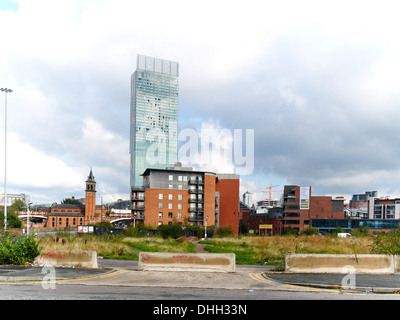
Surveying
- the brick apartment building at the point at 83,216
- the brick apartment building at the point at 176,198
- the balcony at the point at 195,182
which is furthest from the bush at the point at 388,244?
the brick apartment building at the point at 83,216

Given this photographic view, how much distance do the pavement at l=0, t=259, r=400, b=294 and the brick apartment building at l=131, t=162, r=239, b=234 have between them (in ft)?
241

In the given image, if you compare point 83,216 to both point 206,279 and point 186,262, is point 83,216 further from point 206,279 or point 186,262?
point 206,279

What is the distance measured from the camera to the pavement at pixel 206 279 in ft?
42.2

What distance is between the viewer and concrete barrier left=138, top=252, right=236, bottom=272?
16.0 metres

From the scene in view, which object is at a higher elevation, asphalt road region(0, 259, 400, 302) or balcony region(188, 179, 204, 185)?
balcony region(188, 179, 204, 185)

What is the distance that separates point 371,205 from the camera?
182875 mm

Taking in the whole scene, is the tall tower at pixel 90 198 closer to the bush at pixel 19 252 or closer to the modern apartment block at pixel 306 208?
the modern apartment block at pixel 306 208

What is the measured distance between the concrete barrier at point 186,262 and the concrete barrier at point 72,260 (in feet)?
7.70

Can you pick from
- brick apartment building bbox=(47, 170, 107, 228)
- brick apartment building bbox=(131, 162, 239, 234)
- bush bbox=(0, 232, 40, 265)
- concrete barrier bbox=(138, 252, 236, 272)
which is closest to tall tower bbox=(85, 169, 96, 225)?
brick apartment building bbox=(47, 170, 107, 228)

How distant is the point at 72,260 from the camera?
54.4 feet

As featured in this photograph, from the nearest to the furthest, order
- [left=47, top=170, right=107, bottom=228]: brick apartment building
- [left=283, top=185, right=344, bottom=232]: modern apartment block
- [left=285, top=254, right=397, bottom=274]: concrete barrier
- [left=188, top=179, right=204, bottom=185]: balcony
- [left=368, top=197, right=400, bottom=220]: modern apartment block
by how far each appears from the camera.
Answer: [left=285, top=254, right=397, bottom=274]: concrete barrier, [left=188, top=179, right=204, bottom=185]: balcony, [left=283, top=185, right=344, bottom=232]: modern apartment block, [left=47, top=170, right=107, bottom=228]: brick apartment building, [left=368, top=197, right=400, bottom=220]: modern apartment block

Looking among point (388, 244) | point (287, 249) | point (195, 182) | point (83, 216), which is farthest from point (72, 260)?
point (83, 216)

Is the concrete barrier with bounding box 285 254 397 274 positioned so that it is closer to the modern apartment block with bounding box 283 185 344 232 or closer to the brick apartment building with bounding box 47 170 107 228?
the modern apartment block with bounding box 283 185 344 232
